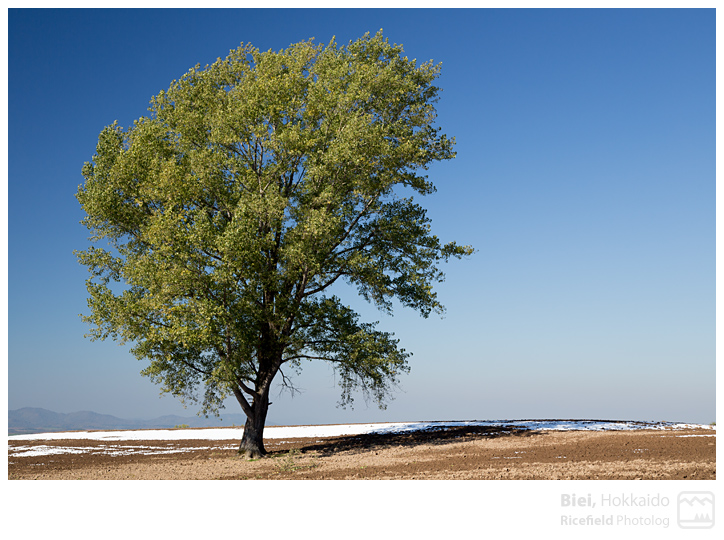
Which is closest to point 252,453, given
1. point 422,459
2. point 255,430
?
point 255,430

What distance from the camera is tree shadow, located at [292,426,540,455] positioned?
2000 cm

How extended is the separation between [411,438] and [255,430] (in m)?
6.54

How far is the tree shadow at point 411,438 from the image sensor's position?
20000 mm

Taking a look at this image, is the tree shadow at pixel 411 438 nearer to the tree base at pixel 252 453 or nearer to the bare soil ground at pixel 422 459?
the bare soil ground at pixel 422 459

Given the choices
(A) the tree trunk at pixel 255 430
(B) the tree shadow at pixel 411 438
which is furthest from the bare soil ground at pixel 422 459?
(A) the tree trunk at pixel 255 430

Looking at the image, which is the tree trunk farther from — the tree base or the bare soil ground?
the bare soil ground

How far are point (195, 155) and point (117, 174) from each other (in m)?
2.84

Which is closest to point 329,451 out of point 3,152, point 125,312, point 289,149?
point 125,312

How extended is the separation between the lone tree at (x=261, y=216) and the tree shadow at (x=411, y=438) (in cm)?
225

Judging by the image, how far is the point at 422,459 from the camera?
51.7 feet

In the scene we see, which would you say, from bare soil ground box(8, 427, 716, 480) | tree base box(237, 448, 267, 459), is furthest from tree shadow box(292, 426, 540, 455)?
tree base box(237, 448, 267, 459)

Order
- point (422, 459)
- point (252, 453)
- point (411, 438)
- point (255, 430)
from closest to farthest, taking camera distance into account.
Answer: point (422, 459), point (252, 453), point (255, 430), point (411, 438)

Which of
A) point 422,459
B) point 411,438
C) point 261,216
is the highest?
point 261,216

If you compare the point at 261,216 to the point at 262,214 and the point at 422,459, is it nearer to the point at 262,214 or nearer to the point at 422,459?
the point at 262,214
